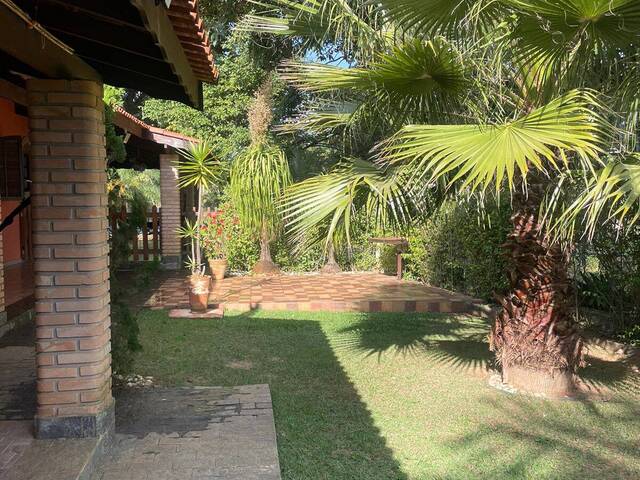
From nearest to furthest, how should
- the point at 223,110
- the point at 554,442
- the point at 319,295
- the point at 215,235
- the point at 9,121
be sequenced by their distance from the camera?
the point at 554,442 → the point at 9,121 → the point at 319,295 → the point at 215,235 → the point at 223,110

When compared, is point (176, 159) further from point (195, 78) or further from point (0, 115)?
point (195, 78)

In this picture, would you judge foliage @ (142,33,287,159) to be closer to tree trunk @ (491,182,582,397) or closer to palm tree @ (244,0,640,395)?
palm tree @ (244,0,640,395)

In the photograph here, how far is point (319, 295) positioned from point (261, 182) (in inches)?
134

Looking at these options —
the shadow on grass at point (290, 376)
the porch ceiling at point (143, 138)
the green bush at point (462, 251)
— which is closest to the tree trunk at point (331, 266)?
the green bush at point (462, 251)

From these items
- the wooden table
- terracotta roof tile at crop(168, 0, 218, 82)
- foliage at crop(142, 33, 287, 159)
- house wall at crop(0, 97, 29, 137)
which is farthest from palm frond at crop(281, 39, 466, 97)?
foliage at crop(142, 33, 287, 159)

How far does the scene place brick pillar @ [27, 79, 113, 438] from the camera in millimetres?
3426

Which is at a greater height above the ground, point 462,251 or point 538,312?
point 462,251

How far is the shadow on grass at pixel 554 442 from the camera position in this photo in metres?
3.74

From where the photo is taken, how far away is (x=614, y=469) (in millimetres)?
3752

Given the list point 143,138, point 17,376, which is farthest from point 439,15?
point 143,138

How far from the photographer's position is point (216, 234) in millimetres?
12742

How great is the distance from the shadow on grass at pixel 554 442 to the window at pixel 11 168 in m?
4.38

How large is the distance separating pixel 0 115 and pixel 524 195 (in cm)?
765

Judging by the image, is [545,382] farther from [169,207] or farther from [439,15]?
[169,207]
